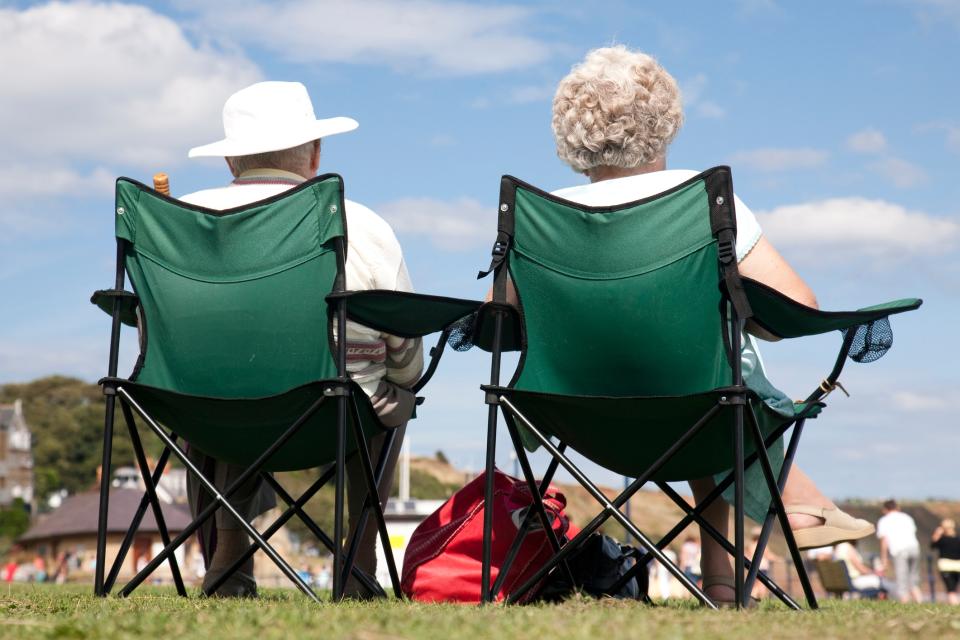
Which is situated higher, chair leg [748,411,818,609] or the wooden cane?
the wooden cane

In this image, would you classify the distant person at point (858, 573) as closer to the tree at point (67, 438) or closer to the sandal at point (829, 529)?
the sandal at point (829, 529)

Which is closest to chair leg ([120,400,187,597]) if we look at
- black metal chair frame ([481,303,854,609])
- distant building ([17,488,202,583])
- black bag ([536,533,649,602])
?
black metal chair frame ([481,303,854,609])

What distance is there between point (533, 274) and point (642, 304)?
33 centimetres

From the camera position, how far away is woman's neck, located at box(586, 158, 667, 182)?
3.65m

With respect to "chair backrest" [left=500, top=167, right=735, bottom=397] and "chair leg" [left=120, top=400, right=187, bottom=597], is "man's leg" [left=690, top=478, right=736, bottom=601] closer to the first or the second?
"chair backrest" [left=500, top=167, right=735, bottom=397]

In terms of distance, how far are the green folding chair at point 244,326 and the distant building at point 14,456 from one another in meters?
95.6

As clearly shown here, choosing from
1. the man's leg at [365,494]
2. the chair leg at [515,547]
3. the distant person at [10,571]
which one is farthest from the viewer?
the distant person at [10,571]

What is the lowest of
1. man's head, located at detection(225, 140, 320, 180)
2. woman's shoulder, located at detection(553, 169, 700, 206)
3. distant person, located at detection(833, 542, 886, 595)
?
distant person, located at detection(833, 542, 886, 595)

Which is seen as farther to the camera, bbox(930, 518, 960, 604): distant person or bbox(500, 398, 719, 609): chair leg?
bbox(930, 518, 960, 604): distant person

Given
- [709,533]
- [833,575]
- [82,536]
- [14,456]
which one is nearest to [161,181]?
[709,533]

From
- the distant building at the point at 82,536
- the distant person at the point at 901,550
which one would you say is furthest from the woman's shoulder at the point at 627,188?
the distant building at the point at 82,536

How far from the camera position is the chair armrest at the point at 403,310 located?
11.2ft

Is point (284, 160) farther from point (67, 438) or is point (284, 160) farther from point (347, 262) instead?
point (67, 438)

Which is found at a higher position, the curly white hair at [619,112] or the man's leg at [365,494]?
the curly white hair at [619,112]
